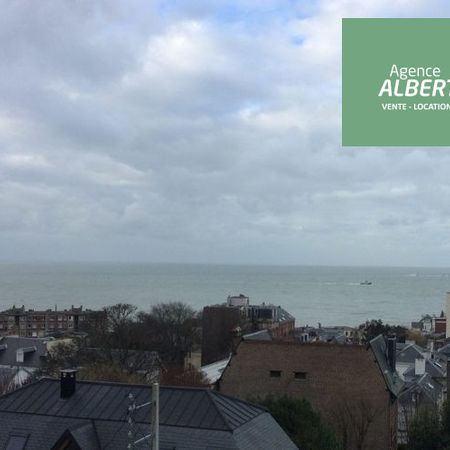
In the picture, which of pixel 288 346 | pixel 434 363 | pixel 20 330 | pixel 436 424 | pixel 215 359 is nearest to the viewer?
pixel 436 424

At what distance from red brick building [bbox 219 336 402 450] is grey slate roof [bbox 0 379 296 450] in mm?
13806

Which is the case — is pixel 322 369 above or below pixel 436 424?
above

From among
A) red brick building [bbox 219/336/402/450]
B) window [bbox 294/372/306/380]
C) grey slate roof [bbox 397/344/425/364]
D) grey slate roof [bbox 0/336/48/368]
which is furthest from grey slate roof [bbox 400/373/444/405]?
grey slate roof [bbox 0/336/48/368]

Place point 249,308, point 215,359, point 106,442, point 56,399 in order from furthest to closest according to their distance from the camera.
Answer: point 249,308 → point 215,359 → point 56,399 → point 106,442

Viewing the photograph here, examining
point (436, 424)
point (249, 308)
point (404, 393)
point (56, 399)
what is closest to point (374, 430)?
point (436, 424)

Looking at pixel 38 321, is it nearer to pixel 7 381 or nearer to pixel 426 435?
pixel 7 381

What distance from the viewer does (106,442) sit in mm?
21250

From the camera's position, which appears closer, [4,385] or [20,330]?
[4,385]

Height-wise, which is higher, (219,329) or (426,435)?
(219,329)

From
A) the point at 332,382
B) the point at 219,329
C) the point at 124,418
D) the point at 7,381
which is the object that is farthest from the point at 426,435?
the point at 219,329

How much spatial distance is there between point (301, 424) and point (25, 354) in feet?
134

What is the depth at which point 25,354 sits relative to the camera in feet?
205

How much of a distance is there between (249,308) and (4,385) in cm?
6939

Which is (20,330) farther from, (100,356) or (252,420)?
(252,420)
